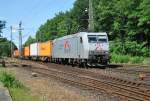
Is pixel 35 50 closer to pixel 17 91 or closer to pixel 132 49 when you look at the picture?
pixel 132 49

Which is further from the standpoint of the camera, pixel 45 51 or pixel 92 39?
A: pixel 45 51

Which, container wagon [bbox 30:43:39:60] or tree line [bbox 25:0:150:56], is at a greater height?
tree line [bbox 25:0:150:56]

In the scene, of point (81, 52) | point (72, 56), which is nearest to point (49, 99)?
point (81, 52)

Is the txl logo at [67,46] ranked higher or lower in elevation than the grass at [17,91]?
higher

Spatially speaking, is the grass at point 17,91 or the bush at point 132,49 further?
the bush at point 132,49

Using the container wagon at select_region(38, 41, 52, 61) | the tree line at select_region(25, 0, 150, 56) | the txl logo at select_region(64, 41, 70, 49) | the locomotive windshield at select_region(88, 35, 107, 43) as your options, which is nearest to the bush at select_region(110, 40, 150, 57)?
the tree line at select_region(25, 0, 150, 56)

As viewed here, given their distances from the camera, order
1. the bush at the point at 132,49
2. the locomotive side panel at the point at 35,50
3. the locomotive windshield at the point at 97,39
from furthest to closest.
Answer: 1. the locomotive side panel at the point at 35,50
2. the bush at the point at 132,49
3. the locomotive windshield at the point at 97,39

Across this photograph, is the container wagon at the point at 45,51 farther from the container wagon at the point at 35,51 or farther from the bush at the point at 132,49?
the bush at the point at 132,49

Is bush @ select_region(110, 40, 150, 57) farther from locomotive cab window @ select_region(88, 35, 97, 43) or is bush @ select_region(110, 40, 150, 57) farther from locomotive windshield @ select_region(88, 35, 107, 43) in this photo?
locomotive cab window @ select_region(88, 35, 97, 43)

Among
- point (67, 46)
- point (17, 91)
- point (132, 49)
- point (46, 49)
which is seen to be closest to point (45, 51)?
point (46, 49)

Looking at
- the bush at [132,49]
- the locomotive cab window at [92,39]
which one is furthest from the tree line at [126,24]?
the locomotive cab window at [92,39]

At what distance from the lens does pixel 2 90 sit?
18.6 m

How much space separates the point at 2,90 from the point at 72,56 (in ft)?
80.1

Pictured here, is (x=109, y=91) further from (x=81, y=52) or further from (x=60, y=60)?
(x=60, y=60)
